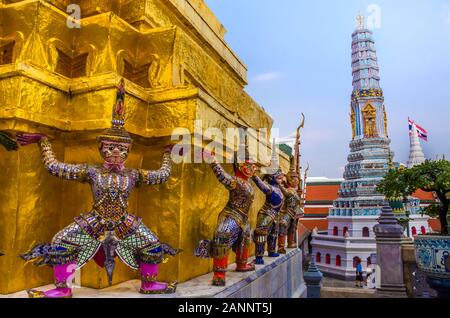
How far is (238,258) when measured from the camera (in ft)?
13.4

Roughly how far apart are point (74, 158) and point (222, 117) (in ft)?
5.96

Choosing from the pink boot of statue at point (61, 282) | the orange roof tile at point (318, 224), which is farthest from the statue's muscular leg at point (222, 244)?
the orange roof tile at point (318, 224)

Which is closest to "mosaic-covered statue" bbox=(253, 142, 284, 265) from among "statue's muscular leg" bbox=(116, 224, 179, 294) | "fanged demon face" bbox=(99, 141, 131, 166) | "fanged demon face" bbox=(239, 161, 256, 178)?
"fanged demon face" bbox=(239, 161, 256, 178)

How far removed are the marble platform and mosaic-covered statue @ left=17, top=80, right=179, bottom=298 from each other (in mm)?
198

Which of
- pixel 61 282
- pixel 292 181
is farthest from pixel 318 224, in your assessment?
pixel 61 282

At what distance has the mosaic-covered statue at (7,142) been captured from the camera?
3.14m

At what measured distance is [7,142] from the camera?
10.3ft

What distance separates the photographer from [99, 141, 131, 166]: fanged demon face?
295cm

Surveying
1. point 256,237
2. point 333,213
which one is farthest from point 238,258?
point 333,213

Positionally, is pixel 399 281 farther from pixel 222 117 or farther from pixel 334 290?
pixel 222 117

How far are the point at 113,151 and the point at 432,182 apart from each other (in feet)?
20.4

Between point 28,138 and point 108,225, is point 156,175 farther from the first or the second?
point 28,138

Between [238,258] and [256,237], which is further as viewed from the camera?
[256,237]
